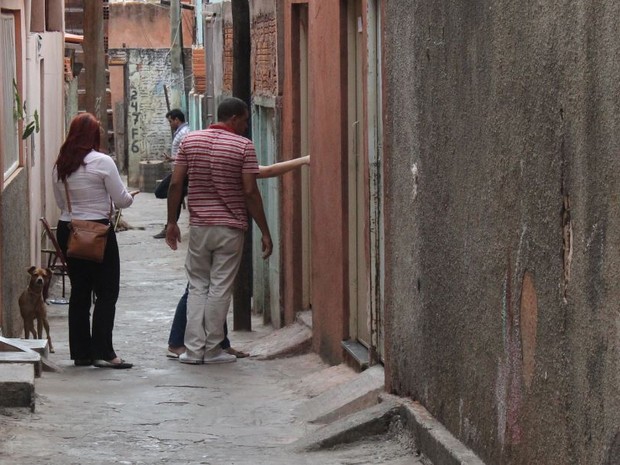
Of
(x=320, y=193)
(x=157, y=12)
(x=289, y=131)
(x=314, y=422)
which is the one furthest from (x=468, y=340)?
(x=157, y=12)

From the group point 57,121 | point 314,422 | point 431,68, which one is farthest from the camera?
point 57,121

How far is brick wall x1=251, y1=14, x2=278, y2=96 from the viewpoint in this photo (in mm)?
11656

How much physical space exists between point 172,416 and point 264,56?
5291 mm

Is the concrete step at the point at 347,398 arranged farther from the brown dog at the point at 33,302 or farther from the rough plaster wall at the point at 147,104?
the rough plaster wall at the point at 147,104

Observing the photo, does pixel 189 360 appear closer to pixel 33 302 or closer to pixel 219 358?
pixel 219 358

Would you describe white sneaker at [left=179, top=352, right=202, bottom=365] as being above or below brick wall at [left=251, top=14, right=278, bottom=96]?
below

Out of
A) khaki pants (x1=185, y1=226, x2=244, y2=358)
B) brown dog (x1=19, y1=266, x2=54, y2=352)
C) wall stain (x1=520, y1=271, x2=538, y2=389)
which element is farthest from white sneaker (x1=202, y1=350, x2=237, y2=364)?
wall stain (x1=520, y1=271, x2=538, y2=389)

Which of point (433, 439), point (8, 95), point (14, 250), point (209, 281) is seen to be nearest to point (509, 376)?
point (433, 439)

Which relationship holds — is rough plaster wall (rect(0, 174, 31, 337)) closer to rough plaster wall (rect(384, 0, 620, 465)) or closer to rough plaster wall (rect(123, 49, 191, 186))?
rough plaster wall (rect(384, 0, 620, 465))

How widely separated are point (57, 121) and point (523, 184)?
15987 mm

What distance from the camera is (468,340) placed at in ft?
17.4

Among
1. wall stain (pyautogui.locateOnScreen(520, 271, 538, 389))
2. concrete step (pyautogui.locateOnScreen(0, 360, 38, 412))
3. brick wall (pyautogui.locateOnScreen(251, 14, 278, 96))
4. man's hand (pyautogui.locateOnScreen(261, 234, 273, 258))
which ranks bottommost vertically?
concrete step (pyautogui.locateOnScreen(0, 360, 38, 412))

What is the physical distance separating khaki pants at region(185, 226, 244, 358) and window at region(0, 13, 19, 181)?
66.7 inches

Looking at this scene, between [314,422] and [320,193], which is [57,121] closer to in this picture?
[320,193]
